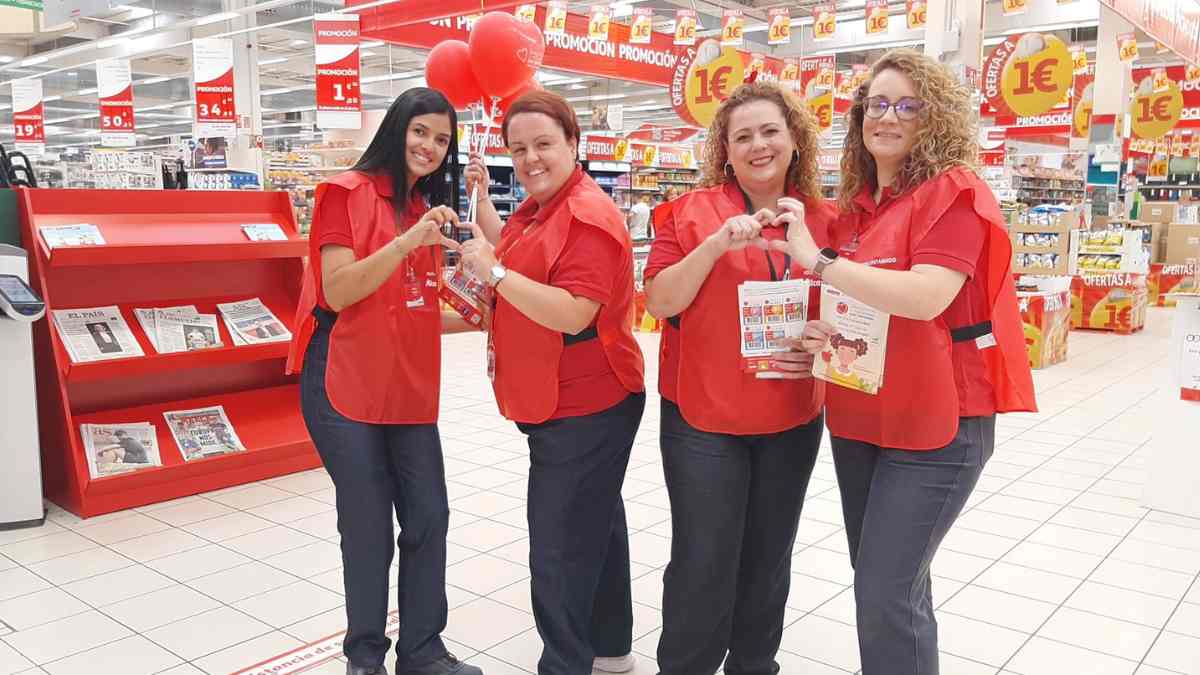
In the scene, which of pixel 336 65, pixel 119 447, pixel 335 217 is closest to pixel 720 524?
pixel 335 217

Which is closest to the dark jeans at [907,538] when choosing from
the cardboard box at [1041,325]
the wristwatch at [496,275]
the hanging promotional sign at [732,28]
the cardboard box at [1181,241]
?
the wristwatch at [496,275]

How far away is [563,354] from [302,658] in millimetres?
1435

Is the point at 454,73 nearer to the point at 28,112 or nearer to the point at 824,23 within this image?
the point at 824,23

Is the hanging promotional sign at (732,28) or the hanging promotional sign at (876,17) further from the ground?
the hanging promotional sign at (876,17)

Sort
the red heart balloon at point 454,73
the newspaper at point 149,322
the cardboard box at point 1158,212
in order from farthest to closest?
the cardboard box at point 1158,212, the newspaper at point 149,322, the red heart balloon at point 454,73

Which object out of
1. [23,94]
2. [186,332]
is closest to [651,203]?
[23,94]

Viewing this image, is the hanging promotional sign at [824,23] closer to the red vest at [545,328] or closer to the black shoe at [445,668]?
the red vest at [545,328]

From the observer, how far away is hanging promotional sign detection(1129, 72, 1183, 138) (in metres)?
13.4

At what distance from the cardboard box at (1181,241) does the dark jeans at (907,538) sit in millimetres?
14913

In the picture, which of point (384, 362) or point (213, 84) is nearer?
point (384, 362)

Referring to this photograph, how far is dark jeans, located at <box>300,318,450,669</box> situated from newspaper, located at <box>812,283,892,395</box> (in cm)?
114

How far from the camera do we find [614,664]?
2.74 metres

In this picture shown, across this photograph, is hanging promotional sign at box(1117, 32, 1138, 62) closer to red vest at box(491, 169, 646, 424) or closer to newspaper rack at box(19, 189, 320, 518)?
newspaper rack at box(19, 189, 320, 518)

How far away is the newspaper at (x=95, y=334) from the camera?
13.7ft
